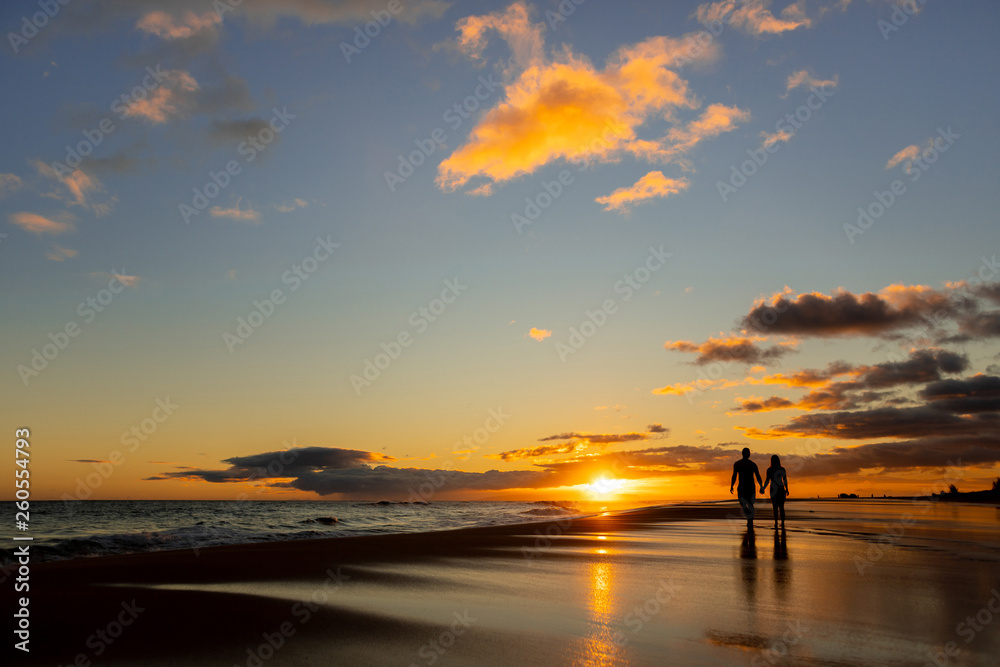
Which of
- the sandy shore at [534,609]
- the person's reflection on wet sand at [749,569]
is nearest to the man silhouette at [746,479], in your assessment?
the person's reflection on wet sand at [749,569]

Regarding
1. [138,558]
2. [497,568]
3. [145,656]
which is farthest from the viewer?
[138,558]

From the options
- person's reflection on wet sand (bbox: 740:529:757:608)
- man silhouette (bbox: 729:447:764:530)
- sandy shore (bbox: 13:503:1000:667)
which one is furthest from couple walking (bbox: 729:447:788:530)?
sandy shore (bbox: 13:503:1000:667)

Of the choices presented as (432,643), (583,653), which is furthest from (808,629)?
(432,643)

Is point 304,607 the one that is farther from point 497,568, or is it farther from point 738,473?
point 738,473

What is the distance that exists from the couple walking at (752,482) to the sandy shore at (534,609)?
5100 millimetres

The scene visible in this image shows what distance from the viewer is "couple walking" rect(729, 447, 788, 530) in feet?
57.3

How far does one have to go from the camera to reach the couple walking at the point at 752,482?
17453mm

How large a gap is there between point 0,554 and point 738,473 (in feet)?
65.8

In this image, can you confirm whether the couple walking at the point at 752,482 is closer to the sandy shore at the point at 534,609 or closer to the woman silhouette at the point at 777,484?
the woman silhouette at the point at 777,484

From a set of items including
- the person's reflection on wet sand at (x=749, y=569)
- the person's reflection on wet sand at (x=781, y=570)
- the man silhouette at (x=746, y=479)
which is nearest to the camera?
the person's reflection on wet sand at (x=749, y=569)

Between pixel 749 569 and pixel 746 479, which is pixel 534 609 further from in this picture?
Result: pixel 746 479

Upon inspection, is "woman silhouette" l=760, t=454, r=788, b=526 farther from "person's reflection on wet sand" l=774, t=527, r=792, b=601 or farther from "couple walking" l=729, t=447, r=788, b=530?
"person's reflection on wet sand" l=774, t=527, r=792, b=601

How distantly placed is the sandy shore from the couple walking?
5.10 m

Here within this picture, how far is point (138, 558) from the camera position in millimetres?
12766
